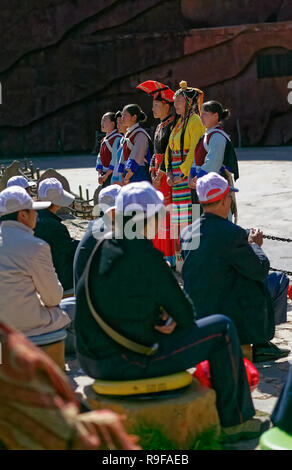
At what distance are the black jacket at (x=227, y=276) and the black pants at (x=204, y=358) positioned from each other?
775 millimetres

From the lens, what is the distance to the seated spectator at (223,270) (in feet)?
15.3

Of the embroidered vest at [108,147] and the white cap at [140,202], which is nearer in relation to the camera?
the white cap at [140,202]

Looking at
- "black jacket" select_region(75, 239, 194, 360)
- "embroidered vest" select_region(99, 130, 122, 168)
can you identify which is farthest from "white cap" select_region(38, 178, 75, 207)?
"embroidered vest" select_region(99, 130, 122, 168)

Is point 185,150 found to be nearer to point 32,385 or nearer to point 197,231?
point 197,231

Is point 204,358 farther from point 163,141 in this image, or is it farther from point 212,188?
point 163,141

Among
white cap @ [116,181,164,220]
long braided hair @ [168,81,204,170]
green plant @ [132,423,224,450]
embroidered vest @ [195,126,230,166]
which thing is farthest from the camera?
long braided hair @ [168,81,204,170]

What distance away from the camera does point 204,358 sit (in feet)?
12.6

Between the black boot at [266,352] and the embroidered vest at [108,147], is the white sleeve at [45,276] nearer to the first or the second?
the black boot at [266,352]

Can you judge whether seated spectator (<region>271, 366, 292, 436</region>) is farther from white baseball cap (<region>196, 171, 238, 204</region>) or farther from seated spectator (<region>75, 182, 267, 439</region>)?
white baseball cap (<region>196, 171, 238, 204</region>)

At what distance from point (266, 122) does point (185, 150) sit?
14567 mm

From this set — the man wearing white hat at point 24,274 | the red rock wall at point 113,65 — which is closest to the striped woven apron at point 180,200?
the man wearing white hat at point 24,274

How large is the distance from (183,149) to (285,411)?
4429 mm

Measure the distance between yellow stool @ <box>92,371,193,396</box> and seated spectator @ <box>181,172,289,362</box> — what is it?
3.29 ft

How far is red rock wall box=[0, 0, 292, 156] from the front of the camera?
21.7 m
